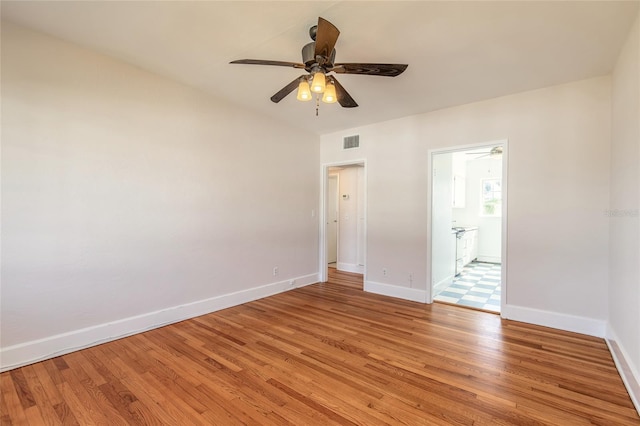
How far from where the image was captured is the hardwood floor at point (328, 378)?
1.79m

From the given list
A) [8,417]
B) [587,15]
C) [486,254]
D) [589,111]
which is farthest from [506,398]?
[486,254]

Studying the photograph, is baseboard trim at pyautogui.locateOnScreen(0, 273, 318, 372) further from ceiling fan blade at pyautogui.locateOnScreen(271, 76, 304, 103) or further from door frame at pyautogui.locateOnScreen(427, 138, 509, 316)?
ceiling fan blade at pyautogui.locateOnScreen(271, 76, 304, 103)

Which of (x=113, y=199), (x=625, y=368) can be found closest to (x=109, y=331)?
(x=113, y=199)

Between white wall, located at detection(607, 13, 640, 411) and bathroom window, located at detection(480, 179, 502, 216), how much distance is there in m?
4.56

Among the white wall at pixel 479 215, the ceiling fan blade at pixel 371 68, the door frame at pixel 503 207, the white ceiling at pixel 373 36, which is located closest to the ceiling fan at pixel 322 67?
the ceiling fan blade at pixel 371 68

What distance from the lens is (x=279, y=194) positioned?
4.51 metres

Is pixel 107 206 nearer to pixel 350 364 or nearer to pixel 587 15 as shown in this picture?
pixel 350 364

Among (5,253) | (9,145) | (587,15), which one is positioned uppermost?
(587,15)

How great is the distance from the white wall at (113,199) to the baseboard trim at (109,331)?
11mm

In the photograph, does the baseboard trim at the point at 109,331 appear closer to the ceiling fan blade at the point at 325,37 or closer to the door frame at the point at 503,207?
the door frame at the point at 503,207

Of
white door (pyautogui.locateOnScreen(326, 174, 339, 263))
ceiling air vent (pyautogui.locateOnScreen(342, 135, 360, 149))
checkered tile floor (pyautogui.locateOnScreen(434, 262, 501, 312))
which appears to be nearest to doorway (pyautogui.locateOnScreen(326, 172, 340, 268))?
white door (pyautogui.locateOnScreen(326, 174, 339, 263))

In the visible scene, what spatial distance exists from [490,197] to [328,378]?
6836 millimetres

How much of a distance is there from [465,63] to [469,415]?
2833 mm

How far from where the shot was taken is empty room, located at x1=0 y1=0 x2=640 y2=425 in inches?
78.1
